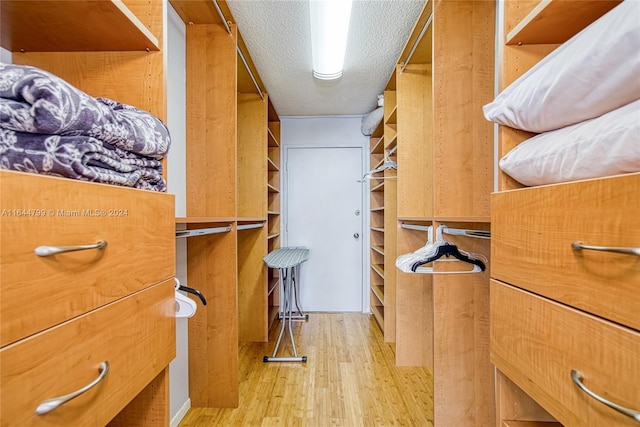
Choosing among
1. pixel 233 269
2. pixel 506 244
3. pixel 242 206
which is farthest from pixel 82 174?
pixel 242 206

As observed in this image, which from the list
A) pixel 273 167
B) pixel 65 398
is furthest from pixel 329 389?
pixel 273 167

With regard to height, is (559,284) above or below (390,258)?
above

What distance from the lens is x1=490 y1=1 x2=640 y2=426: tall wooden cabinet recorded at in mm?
489

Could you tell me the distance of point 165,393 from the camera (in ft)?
2.86

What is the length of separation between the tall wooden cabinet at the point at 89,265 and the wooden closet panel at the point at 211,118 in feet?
2.89

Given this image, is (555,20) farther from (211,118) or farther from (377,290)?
(377,290)

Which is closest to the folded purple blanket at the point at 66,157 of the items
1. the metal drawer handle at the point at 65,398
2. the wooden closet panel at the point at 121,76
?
the wooden closet panel at the point at 121,76

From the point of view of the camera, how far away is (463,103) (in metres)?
1.56

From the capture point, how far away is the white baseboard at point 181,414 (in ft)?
5.38

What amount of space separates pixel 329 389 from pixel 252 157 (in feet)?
6.55

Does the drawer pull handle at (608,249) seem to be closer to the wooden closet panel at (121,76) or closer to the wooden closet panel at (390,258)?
the wooden closet panel at (121,76)

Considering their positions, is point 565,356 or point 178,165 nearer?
point 565,356

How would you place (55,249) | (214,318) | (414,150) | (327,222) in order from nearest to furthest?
Answer: (55,249) < (214,318) < (414,150) < (327,222)

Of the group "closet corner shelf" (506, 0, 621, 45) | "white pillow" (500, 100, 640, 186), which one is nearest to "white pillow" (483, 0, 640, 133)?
"white pillow" (500, 100, 640, 186)
